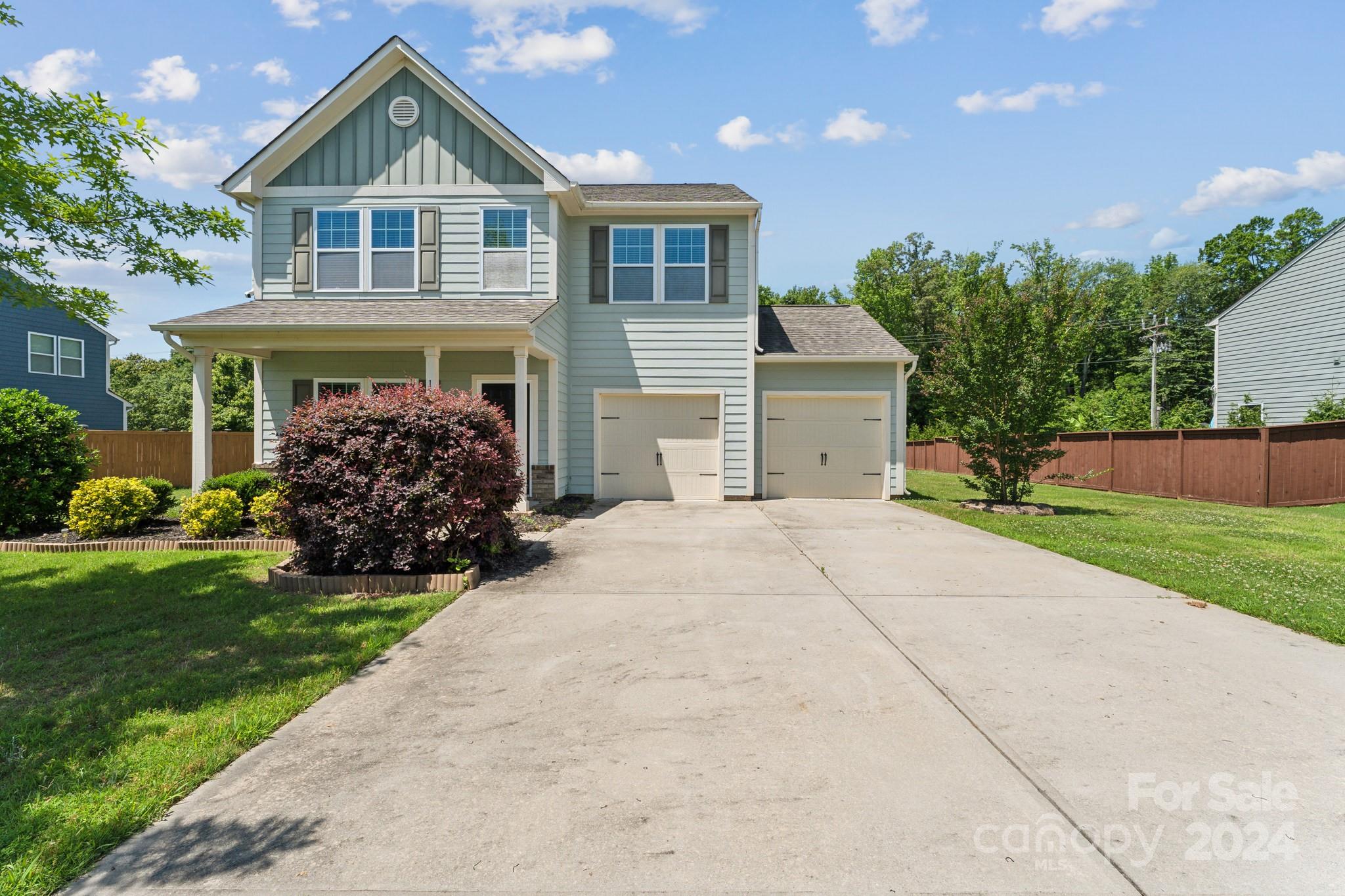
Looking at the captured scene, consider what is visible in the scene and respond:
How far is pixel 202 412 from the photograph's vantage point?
428 inches

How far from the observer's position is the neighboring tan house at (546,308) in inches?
473

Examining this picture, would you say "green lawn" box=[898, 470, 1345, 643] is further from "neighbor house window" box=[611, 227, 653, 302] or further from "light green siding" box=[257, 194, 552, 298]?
"light green siding" box=[257, 194, 552, 298]

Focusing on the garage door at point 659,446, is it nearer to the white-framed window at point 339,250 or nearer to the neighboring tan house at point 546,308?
the neighboring tan house at point 546,308

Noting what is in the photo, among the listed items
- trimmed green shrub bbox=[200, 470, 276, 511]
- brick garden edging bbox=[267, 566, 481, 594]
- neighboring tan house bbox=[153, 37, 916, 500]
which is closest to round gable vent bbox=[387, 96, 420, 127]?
neighboring tan house bbox=[153, 37, 916, 500]

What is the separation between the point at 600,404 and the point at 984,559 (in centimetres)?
841

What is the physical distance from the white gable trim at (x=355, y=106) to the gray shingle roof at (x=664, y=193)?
5.28 ft

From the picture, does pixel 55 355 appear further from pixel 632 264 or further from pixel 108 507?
pixel 632 264

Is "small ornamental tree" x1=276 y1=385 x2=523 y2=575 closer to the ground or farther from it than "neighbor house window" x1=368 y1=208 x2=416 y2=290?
closer to the ground

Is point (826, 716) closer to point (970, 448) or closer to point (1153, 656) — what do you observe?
point (1153, 656)

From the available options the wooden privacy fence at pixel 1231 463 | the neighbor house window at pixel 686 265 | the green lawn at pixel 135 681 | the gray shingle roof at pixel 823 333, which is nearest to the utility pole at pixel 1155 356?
the wooden privacy fence at pixel 1231 463

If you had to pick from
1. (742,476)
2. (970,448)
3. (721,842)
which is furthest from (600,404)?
(721,842)

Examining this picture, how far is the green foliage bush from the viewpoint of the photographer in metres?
16.0

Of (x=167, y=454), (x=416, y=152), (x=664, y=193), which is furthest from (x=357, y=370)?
(x=167, y=454)

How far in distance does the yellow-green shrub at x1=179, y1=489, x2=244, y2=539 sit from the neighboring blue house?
50.9ft
